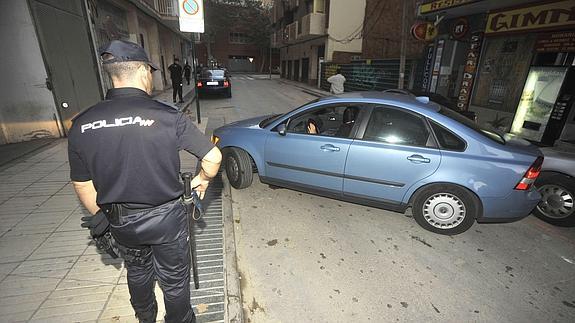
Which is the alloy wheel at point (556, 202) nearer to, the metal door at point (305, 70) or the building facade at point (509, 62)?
the building facade at point (509, 62)

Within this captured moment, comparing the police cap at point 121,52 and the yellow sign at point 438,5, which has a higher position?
the yellow sign at point 438,5

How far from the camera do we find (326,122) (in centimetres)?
494

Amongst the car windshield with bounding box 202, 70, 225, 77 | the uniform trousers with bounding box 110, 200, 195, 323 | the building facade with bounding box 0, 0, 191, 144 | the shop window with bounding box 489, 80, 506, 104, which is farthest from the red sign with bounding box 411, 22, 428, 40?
the uniform trousers with bounding box 110, 200, 195, 323

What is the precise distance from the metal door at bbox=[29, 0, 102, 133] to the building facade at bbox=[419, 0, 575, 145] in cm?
1063

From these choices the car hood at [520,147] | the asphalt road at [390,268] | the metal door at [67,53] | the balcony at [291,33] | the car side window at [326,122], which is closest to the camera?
the asphalt road at [390,268]

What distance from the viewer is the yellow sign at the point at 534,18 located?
690 centimetres

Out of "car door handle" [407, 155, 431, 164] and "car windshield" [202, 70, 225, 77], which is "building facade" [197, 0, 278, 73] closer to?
"car windshield" [202, 70, 225, 77]

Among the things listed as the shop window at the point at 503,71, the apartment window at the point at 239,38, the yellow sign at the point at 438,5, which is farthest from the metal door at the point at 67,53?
the apartment window at the point at 239,38

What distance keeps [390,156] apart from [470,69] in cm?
904

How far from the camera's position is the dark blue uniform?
150 cm

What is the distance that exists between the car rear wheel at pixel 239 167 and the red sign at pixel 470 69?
9.21 metres

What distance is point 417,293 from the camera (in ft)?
8.50

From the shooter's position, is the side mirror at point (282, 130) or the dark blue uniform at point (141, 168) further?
the side mirror at point (282, 130)

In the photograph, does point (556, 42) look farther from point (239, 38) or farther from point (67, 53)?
point (239, 38)
